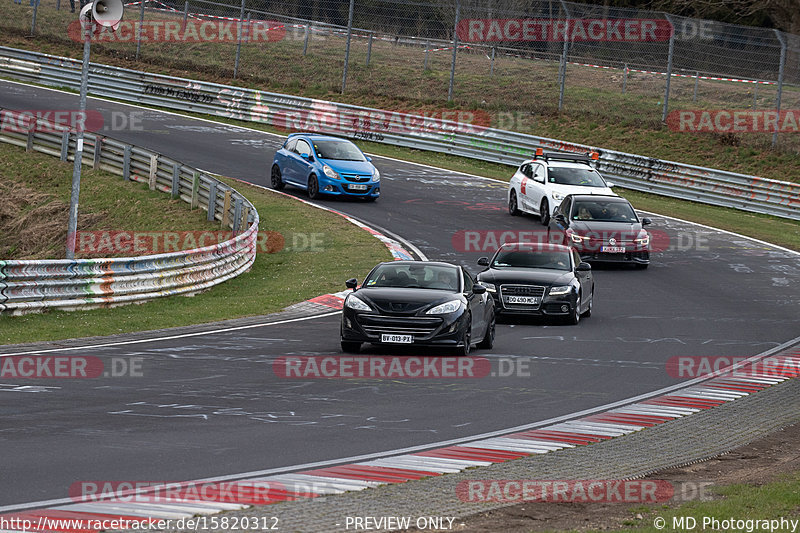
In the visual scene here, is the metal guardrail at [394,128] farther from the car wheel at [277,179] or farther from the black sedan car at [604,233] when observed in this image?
the black sedan car at [604,233]

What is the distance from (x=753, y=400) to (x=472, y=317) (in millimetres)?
4102

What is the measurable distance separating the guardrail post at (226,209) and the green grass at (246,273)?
860 mm

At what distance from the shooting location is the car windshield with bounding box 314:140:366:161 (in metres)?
33.5

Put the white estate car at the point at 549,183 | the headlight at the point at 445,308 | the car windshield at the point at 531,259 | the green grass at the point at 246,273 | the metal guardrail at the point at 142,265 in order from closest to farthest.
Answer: the headlight at the point at 445,308 → the green grass at the point at 246,273 → the metal guardrail at the point at 142,265 → the car windshield at the point at 531,259 → the white estate car at the point at 549,183

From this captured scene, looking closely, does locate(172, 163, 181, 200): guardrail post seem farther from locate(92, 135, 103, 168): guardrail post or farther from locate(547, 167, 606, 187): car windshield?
locate(547, 167, 606, 187): car windshield

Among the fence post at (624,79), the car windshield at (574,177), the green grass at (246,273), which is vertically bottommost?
the green grass at (246,273)

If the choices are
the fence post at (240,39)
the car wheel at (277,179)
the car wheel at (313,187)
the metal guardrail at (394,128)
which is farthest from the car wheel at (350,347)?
the fence post at (240,39)

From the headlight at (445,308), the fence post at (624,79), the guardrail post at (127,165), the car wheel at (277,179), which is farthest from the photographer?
the fence post at (624,79)

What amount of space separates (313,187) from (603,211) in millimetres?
9480

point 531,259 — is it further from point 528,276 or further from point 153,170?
point 153,170

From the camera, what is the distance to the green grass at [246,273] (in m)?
18.6

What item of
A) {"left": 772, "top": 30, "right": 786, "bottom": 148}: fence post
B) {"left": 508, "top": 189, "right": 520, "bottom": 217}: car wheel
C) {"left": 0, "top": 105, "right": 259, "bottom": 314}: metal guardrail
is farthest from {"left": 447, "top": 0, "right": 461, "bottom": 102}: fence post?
{"left": 0, "top": 105, "right": 259, "bottom": 314}: metal guardrail

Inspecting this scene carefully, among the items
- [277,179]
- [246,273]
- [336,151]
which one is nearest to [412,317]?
[246,273]

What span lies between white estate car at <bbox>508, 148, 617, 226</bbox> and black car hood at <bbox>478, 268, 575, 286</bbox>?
30.2ft
